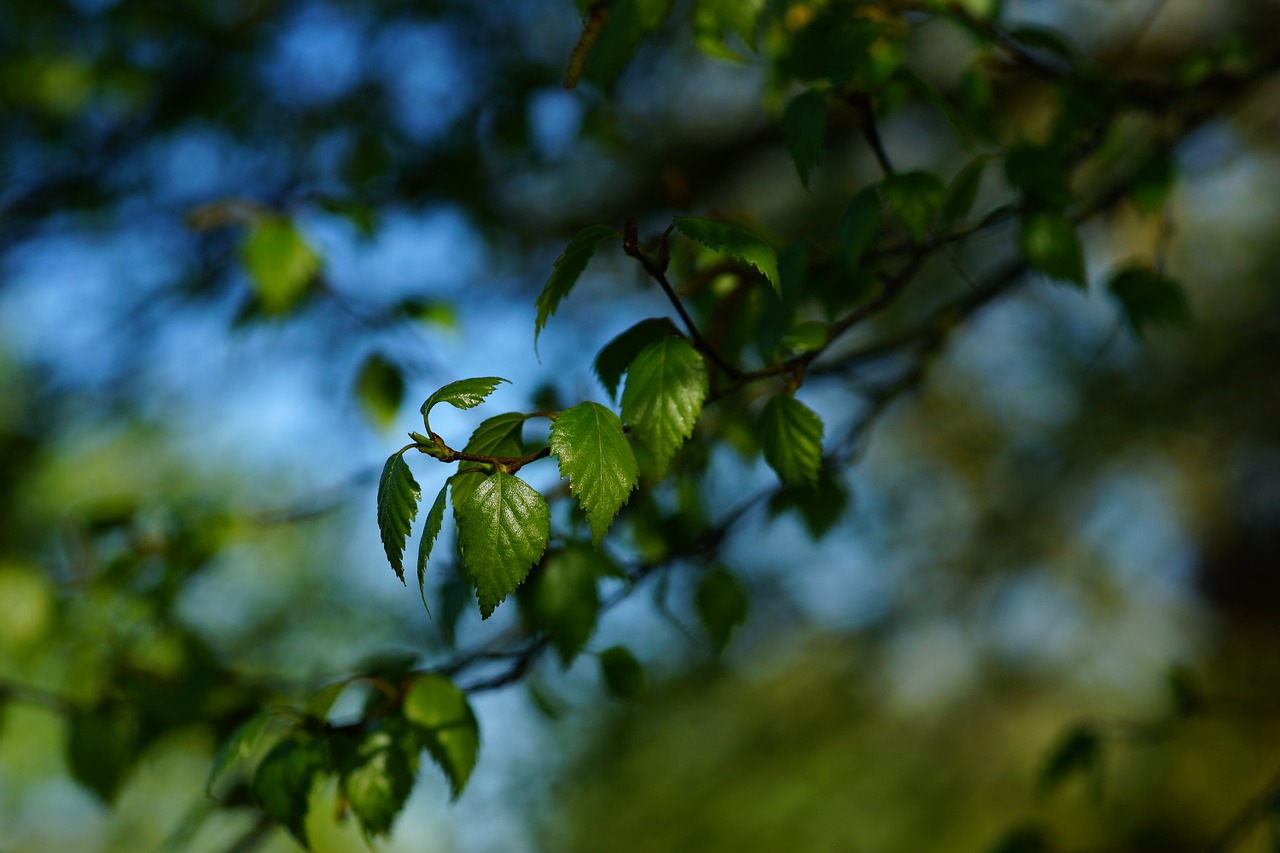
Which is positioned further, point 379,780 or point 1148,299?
Result: point 1148,299

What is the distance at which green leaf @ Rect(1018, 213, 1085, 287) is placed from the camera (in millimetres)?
1247

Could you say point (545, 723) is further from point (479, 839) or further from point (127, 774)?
point (127, 774)

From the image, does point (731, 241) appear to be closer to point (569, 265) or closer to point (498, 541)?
point (569, 265)

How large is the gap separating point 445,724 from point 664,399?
47cm

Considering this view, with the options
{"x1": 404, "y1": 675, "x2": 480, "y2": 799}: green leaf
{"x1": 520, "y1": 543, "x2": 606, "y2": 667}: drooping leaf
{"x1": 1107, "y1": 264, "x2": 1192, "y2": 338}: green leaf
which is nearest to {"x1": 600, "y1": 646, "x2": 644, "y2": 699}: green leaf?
{"x1": 520, "y1": 543, "x2": 606, "y2": 667}: drooping leaf

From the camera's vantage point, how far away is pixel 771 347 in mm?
1106

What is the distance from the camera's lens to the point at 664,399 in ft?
2.97

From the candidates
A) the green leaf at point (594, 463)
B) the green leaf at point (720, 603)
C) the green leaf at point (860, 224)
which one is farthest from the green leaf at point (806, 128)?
the green leaf at point (720, 603)

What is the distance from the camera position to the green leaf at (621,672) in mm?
1333

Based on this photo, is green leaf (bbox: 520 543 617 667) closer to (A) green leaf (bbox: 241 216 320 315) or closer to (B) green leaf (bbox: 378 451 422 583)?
(B) green leaf (bbox: 378 451 422 583)

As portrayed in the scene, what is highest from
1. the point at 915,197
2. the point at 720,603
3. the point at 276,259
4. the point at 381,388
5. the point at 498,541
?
the point at 276,259

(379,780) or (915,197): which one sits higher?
(915,197)

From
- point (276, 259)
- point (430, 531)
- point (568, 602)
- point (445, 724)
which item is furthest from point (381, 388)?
point (430, 531)

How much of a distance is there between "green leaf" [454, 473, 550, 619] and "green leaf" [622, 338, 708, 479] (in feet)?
0.50
